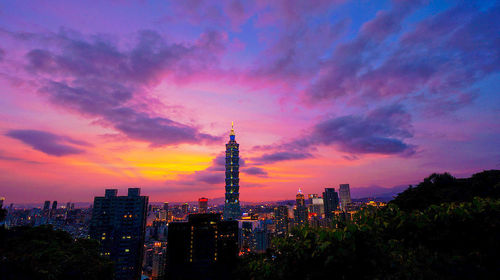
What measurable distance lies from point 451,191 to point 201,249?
53795 millimetres

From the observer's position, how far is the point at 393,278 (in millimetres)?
4414

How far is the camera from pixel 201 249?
5856 centimetres

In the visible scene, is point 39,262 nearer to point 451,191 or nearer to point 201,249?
point 451,191

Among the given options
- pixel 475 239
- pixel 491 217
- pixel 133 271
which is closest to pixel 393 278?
pixel 475 239

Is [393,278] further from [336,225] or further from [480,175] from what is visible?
[480,175]

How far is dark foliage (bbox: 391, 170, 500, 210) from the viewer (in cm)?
2567

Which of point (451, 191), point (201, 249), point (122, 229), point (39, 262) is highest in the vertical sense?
point (451, 191)

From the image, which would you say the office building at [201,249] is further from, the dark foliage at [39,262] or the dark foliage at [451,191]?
the dark foliage at [39,262]

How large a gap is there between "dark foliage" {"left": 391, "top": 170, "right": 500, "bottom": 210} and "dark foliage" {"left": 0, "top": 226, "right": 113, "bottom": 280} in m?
31.4

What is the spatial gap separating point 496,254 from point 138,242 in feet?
346

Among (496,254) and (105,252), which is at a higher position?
(496,254)

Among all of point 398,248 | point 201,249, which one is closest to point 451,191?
point 398,248

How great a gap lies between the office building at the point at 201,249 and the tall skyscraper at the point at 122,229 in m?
37.7

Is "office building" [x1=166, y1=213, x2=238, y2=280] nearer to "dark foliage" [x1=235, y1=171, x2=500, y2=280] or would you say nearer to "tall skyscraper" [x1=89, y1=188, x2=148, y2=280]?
"tall skyscraper" [x1=89, y1=188, x2=148, y2=280]
